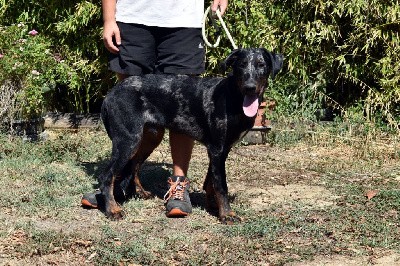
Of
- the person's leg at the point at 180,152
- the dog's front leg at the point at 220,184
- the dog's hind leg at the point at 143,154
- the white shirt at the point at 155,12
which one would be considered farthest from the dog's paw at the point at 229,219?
the white shirt at the point at 155,12

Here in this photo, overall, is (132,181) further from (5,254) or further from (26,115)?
(26,115)

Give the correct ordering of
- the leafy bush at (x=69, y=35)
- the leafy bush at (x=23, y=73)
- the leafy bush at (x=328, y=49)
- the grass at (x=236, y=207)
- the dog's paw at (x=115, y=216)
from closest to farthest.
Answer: the grass at (x=236, y=207), the dog's paw at (x=115, y=216), the leafy bush at (x=23, y=73), the leafy bush at (x=328, y=49), the leafy bush at (x=69, y=35)

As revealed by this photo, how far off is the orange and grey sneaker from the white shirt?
1107 millimetres

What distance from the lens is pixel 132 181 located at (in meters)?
5.73

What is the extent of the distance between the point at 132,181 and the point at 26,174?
3.71 ft

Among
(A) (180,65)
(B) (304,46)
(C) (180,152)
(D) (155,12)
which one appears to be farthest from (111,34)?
(B) (304,46)

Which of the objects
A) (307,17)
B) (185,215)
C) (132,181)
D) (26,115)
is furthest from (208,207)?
(307,17)

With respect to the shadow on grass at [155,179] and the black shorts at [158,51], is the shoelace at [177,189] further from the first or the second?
the black shorts at [158,51]

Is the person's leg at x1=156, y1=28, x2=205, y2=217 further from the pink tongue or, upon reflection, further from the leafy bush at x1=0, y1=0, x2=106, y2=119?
the leafy bush at x1=0, y1=0, x2=106, y2=119

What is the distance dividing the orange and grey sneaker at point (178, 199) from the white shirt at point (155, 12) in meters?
1.11

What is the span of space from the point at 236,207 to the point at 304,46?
10.7 ft

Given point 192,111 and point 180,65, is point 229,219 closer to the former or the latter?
point 192,111

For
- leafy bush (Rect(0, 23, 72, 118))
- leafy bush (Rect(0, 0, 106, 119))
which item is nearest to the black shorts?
leafy bush (Rect(0, 23, 72, 118))

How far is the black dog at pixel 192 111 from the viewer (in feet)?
17.1
